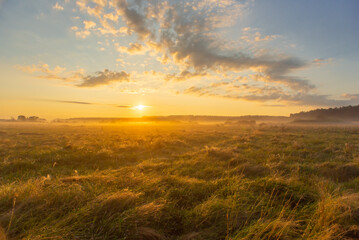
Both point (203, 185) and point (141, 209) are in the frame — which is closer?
point (141, 209)

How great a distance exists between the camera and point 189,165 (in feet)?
28.8

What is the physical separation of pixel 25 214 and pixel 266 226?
14.7 feet

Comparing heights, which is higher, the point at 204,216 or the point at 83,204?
the point at 83,204

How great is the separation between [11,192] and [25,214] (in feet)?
4.23

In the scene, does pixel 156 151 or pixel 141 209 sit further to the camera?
pixel 156 151

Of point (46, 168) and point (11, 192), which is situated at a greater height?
point (11, 192)

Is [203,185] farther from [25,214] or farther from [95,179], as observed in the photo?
[25,214]

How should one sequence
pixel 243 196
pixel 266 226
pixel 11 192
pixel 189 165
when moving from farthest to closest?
pixel 189 165 → pixel 243 196 → pixel 11 192 → pixel 266 226

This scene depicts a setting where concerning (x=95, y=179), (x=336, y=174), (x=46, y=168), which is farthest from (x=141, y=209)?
(x=336, y=174)

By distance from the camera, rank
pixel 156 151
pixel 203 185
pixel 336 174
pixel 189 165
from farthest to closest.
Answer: pixel 156 151 < pixel 189 165 < pixel 336 174 < pixel 203 185

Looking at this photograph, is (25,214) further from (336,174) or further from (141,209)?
(336,174)

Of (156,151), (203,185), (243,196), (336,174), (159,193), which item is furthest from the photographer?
(156,151)

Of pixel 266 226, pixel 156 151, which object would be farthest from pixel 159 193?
pixel 156 151

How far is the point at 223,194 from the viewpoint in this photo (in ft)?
16.1
